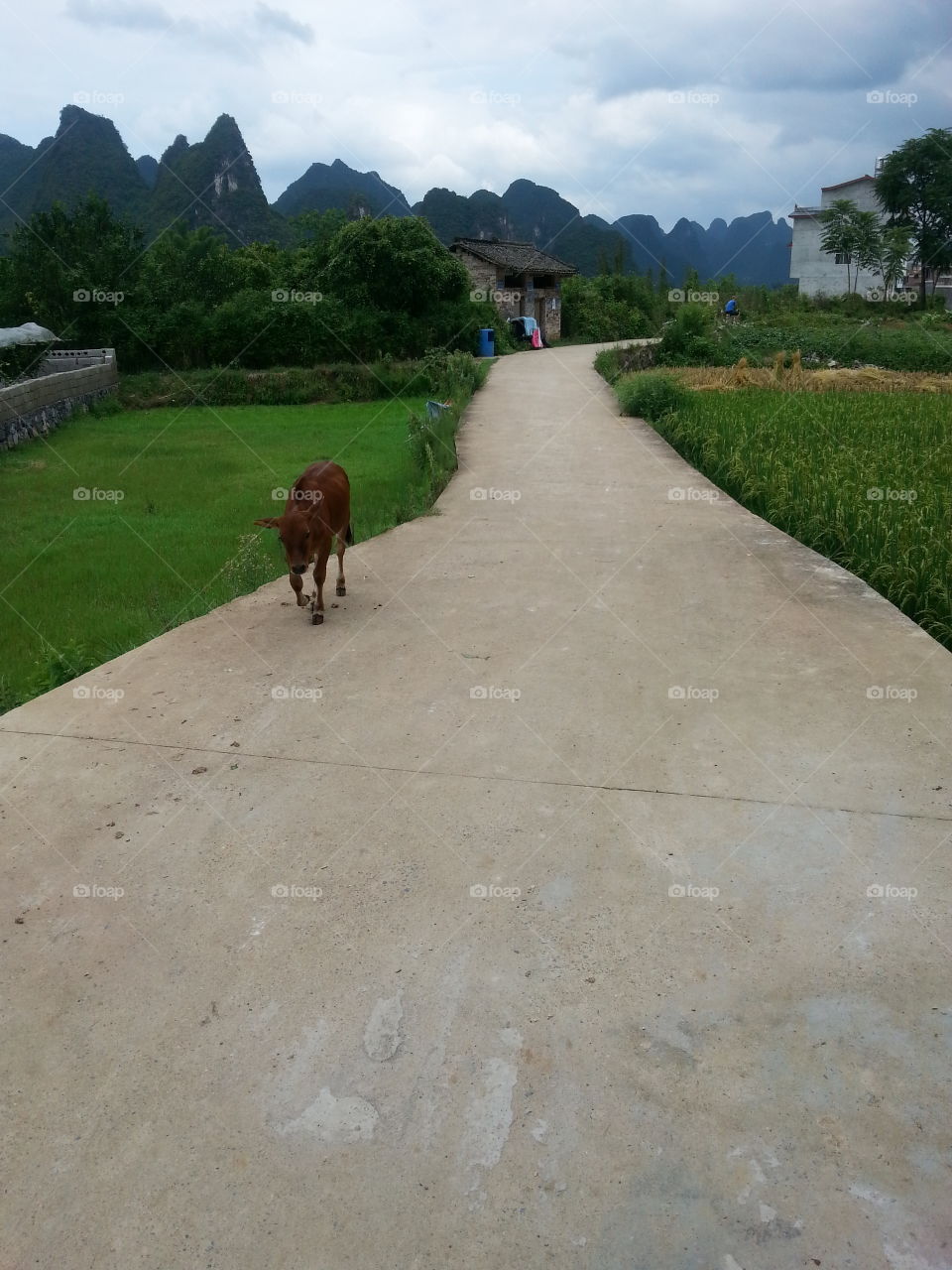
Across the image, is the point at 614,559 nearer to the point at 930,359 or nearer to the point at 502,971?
the point at 502,971

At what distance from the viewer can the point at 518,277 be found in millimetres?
32938

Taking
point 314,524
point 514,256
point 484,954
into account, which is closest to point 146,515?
point 314,524

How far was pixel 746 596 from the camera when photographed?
19.4 ft

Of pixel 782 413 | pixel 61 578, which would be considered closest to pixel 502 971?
pixel 61 578

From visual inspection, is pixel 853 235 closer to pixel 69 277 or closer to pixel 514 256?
pixel 514 256

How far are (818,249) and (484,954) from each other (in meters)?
51.0

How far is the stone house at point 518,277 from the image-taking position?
106ft

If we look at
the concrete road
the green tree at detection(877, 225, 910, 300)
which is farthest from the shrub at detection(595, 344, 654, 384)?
the green tree at detection(877, 225, 910, 300)

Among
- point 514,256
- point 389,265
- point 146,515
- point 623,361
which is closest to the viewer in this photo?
point 146,515

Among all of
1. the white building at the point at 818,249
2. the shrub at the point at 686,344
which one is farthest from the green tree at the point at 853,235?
the shrub at the point at 686,344

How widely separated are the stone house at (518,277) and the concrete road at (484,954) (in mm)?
29064

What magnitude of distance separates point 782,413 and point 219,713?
11.5 m

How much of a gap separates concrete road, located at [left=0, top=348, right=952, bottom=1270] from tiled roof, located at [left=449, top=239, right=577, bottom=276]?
99.0ft

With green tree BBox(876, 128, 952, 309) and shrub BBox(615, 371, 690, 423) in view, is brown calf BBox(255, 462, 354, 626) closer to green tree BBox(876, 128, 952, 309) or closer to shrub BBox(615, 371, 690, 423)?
shrub BBox(615, 371, 690, 423)
